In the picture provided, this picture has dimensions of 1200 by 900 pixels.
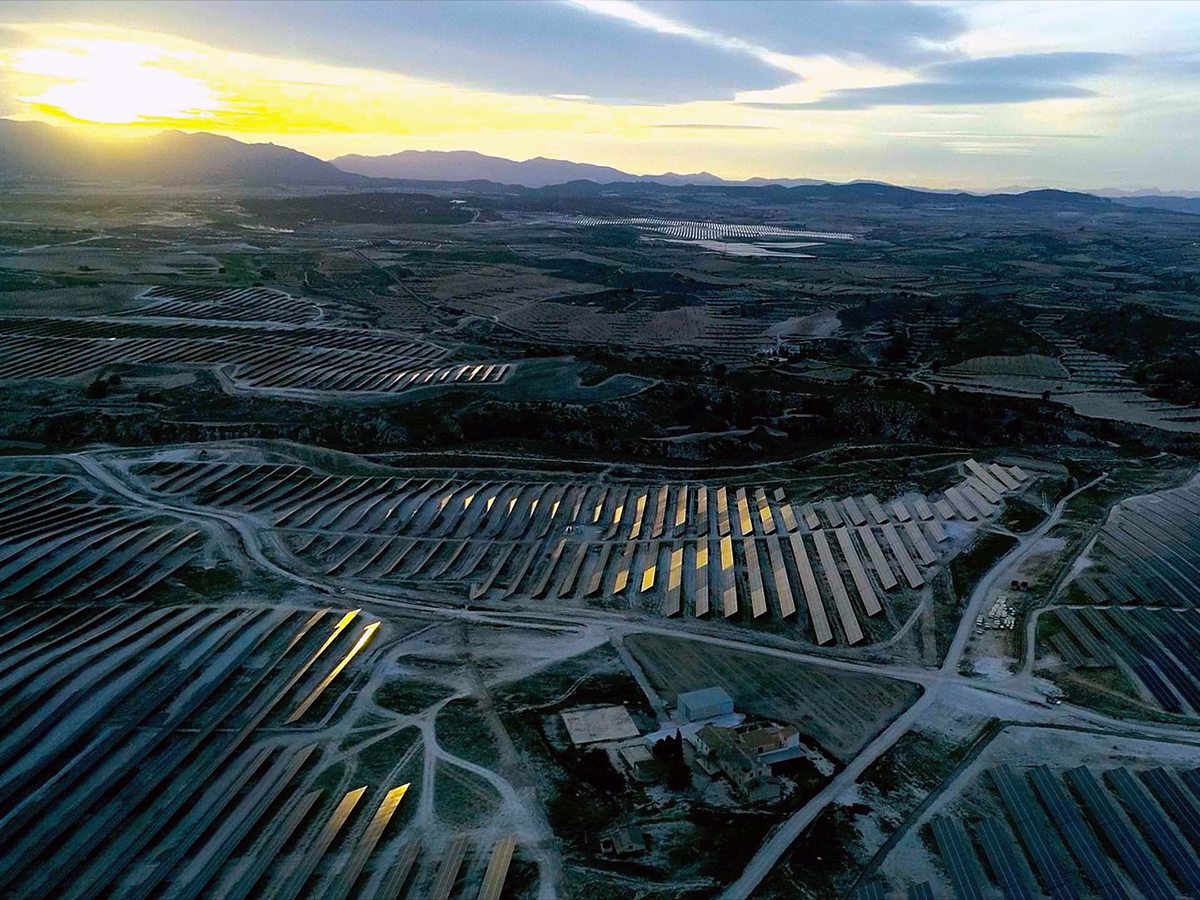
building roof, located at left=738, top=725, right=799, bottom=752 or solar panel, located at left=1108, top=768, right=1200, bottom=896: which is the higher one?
solar panel, located at left=1108, top=768, right=1200, bottom=896

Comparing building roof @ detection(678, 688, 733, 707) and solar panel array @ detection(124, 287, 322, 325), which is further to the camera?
solar panel array @ detection(124, 287, 322, 325)

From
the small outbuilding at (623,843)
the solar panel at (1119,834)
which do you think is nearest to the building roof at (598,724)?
the small outbuilding at (623,843)

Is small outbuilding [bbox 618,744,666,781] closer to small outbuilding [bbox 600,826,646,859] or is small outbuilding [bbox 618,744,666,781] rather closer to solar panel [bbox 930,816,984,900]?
small outbuilding [bbox 600,826,646,859]

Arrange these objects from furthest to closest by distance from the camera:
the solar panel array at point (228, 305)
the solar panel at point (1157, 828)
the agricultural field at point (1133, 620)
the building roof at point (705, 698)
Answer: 1. the solar panel array at point (228, 305)
2. the agricultural field at point (1133, 620)
3. the building roof at point (705, 698)
4. the solar panel at point (1157, 828)

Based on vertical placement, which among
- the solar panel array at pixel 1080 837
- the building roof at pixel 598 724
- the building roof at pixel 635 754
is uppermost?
the solar panel array at pixel 1080 837

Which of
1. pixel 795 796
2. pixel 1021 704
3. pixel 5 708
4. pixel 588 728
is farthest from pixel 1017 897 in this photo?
pixel 5 708

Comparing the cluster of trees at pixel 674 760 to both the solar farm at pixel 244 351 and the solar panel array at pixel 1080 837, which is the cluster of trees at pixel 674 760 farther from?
the solar farm at pixel 244 351

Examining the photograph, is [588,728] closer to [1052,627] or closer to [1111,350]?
[1052,627]

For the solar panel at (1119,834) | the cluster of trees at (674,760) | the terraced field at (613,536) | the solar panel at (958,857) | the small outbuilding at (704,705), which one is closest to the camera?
the solar panel at (958,857)

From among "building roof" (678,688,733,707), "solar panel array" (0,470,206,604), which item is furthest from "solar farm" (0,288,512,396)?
"building roof" (678,688,733,707)

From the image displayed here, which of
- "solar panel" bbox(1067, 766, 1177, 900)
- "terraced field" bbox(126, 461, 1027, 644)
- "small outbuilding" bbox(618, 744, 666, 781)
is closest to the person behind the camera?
"solar panel" bbox(1067, 766, 1177, 900)
